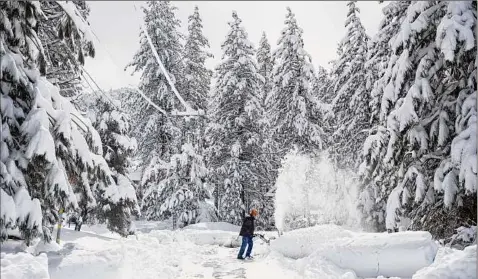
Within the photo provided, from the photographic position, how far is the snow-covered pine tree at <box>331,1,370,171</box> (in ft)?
70.6

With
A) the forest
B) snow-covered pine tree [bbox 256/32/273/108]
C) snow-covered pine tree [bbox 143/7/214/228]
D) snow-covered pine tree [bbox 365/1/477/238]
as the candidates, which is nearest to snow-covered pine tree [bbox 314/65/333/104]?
the forest

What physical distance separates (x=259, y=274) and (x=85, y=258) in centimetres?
412

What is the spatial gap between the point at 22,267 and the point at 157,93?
71.3 feet

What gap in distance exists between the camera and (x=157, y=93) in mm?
27188

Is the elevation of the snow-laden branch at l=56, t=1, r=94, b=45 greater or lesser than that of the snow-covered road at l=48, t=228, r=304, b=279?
greater

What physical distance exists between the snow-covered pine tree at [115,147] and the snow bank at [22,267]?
32.0 ft

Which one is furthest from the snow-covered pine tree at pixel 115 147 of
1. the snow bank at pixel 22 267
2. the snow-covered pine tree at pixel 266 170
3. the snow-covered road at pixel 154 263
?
the snow-covered pine tree at pixel 266 170

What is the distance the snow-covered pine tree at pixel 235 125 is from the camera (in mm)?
25891

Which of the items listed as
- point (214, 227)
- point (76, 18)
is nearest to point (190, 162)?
point (214, 227)

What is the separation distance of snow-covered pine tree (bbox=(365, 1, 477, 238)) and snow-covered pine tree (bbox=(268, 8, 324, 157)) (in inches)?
619

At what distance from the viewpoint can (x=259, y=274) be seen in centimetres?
965

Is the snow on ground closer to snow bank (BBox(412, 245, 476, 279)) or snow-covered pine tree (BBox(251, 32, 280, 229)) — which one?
snow bank (BBox(412, 245, 476, 279))

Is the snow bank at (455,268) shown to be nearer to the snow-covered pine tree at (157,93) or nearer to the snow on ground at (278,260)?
the snow on ground at (278,260)

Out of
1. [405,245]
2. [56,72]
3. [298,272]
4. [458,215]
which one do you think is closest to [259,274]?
[298,272]
